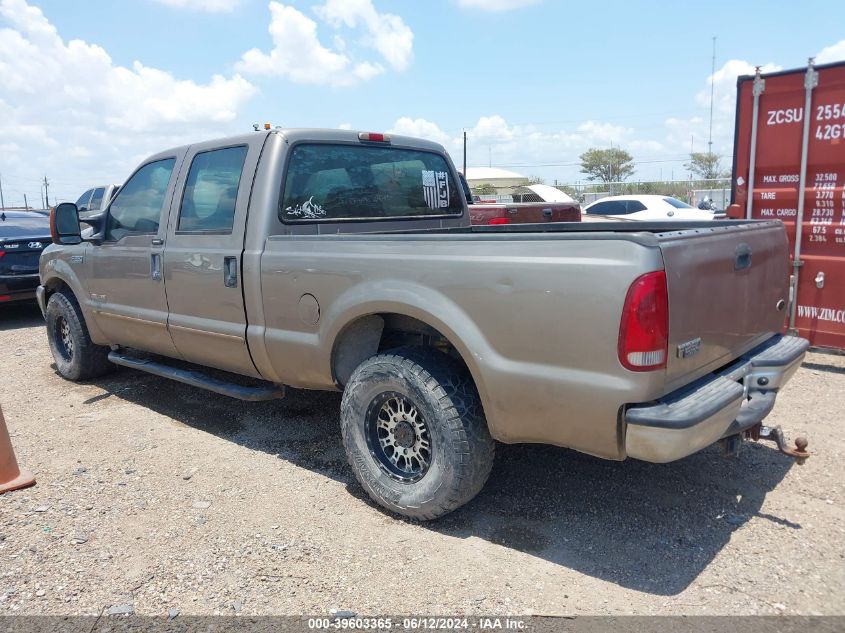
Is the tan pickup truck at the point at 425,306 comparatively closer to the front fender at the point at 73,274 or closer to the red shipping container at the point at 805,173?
the front fender at the point at 73,274

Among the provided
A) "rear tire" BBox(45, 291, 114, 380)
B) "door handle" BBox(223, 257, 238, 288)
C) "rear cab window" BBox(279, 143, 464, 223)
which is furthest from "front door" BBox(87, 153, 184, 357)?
"rear cab window" BBox(279, 143, 464, 223)

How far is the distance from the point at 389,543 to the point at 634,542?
1181mm

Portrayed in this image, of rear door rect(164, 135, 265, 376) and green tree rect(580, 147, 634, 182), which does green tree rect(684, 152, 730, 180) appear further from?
rear door rect(164, 135, 265, 376)

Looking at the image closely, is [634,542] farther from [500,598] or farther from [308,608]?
[308,608]

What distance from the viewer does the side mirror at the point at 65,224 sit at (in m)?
5.20

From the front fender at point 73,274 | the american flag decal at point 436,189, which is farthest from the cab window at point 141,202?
the american flag decal at point 436,189

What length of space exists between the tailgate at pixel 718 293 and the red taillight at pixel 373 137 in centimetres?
240

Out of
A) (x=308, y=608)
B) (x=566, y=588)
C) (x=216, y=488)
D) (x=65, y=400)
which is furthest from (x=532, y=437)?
(x=65, y=400)

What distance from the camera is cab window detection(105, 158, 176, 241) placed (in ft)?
15.9

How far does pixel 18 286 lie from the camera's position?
29.6 feet

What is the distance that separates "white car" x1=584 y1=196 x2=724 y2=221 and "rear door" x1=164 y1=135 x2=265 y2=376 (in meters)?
12.5

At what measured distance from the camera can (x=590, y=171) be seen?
51.4m

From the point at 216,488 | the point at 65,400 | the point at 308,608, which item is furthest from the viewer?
the point at 65,400

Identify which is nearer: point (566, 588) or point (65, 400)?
point (566, 588)
